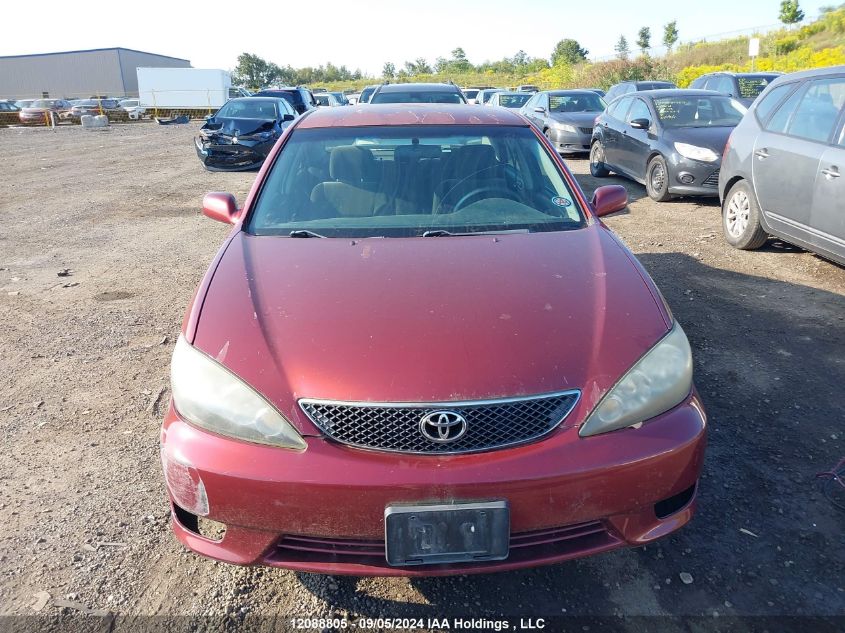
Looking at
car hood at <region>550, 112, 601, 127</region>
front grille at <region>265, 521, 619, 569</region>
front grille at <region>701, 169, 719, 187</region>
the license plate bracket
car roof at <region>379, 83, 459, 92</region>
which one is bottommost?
front grille at <region>265, 521, 619, 569</region>

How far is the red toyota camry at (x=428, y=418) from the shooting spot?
1.86 metres

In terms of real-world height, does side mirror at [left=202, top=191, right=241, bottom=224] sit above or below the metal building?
below

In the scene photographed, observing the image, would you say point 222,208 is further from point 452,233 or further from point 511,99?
point 511,99

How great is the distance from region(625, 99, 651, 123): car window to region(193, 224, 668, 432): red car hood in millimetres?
7675

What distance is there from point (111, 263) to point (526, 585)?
18.5 ft

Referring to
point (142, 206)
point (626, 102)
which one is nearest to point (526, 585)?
point (142, 206)

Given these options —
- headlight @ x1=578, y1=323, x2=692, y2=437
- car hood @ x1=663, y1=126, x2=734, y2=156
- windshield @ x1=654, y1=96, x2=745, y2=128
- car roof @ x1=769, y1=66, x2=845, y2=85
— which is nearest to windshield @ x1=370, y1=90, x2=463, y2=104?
windshield @ x1=654, y1=96, x2=745, y2=128

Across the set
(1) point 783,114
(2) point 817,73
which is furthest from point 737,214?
(2) point 817,73

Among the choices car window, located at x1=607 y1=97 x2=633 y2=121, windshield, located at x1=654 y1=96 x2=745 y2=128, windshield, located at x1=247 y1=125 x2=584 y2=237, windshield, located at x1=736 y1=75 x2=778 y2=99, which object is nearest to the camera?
windshield, located at x1=247 y1=125 x2=584 y2=237

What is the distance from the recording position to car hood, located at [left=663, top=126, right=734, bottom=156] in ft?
27.0

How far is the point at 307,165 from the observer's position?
3367 millimetres

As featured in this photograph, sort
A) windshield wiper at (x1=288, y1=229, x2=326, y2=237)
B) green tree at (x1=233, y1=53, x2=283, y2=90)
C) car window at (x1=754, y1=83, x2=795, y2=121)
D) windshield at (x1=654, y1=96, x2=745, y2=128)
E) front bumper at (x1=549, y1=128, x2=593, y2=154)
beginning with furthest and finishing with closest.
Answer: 1. green tree at (x1=233, y1=53, x2=283, y2=90)
2. front bumper at (x1=549, y1=128, x2=593, y2=154)
3. windshield at (x1=654, y1=96, x2=745, y2=128)
4. car window at (x1=754, y1=83, x2=795, y2=121)
5. windshield wiper at (x1=288, y1=229, x2=326, y2=237)

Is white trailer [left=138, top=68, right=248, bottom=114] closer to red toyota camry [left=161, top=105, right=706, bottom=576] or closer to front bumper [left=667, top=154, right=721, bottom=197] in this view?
front bumper [left=667, top=154, right=721, bottom=197]

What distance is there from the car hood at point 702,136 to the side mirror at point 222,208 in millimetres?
6851
